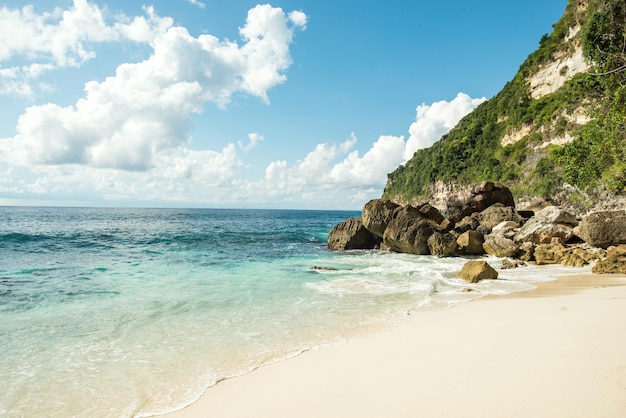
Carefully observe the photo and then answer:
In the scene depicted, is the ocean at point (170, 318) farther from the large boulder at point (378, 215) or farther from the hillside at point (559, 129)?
the hillside at point (559, 129)

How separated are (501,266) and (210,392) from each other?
15.9m

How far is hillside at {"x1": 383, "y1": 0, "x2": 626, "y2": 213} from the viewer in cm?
2066

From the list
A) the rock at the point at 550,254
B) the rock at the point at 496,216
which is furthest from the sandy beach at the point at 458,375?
the rock at the point at 496,216

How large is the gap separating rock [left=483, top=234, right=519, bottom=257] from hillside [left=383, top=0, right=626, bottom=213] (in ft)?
19.5

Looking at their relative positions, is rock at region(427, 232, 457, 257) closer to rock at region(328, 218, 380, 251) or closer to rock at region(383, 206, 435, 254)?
rock at region(383, 206, 435, 254)

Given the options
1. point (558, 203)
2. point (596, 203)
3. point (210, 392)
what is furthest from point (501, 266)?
point (558, 203)

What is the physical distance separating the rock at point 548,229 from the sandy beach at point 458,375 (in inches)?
577

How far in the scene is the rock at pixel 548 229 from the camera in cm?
2075

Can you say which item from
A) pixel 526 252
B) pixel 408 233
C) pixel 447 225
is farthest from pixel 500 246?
pixel 447 225

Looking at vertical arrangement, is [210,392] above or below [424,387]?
below

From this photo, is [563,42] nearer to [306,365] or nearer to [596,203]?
[596,203]

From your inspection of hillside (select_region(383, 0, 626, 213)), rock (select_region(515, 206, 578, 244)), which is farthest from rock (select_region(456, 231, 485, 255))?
hillside (select_region(383, 0, 626, 213))

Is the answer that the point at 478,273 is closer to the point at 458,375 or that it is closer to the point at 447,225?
the point at 458,375

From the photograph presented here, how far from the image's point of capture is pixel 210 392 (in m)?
5.22
